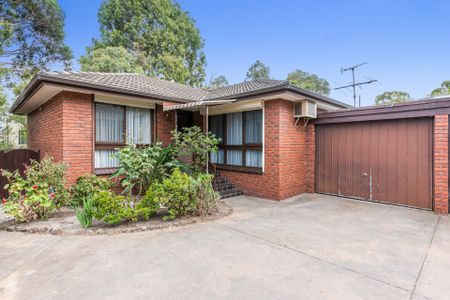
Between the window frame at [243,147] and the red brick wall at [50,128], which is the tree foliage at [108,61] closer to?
the red brick wall at [50,128]

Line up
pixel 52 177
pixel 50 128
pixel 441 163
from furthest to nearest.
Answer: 1. pixel 50 128
2. pixel 441 163
3. pixel 52 177

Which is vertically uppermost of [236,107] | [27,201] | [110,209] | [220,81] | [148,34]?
[148,34]

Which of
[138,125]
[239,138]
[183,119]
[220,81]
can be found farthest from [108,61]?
[239,138]

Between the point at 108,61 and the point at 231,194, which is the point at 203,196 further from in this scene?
the point at 108,61

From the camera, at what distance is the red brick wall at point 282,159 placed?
280 inches

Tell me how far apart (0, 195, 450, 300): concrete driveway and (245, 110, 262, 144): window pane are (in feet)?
10.5

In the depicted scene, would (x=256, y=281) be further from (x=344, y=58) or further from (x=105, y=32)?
(x=105, y=32)

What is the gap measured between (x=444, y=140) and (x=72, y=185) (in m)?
9.10

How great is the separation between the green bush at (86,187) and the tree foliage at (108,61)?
49.2 ft

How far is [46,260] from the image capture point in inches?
132

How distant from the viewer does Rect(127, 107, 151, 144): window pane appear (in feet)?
24.2

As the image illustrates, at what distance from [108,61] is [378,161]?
19.1 meters

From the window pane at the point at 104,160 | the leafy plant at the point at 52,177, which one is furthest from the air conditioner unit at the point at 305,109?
the leafy plant at the point at 52,177

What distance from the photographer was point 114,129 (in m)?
7.09
